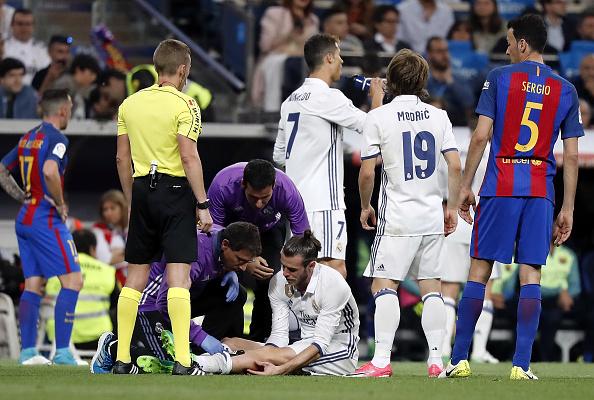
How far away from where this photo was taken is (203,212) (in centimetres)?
866

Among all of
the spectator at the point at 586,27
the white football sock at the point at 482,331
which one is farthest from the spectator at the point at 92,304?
the spectator at the point at 586,27

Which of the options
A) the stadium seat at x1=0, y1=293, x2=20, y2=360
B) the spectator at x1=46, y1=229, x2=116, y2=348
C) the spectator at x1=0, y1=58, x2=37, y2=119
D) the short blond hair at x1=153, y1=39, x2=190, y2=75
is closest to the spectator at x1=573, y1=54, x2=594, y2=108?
the spectator at x1=46, y1=229, x2=116, y2=348

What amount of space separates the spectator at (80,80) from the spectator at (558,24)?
254 inches

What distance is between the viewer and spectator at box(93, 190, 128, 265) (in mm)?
15297

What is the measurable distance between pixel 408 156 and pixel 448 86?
732cm

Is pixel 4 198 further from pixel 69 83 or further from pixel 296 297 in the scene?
pixel 296 297

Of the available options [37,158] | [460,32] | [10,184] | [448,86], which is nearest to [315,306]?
[37,158]

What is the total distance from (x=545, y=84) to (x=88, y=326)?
22.5 feet

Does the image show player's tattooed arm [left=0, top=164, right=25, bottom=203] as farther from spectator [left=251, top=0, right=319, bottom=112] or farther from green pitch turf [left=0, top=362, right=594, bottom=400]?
spectator [left=251, top=0, right=319, bottom=112]

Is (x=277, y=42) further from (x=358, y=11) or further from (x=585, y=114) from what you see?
(x=585, y=114)

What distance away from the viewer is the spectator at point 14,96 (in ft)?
50.9

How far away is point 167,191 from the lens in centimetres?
883

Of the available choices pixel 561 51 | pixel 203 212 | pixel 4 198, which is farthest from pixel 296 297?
pixel 561 51

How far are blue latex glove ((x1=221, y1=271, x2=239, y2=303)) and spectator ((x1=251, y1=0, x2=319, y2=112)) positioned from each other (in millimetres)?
5700
